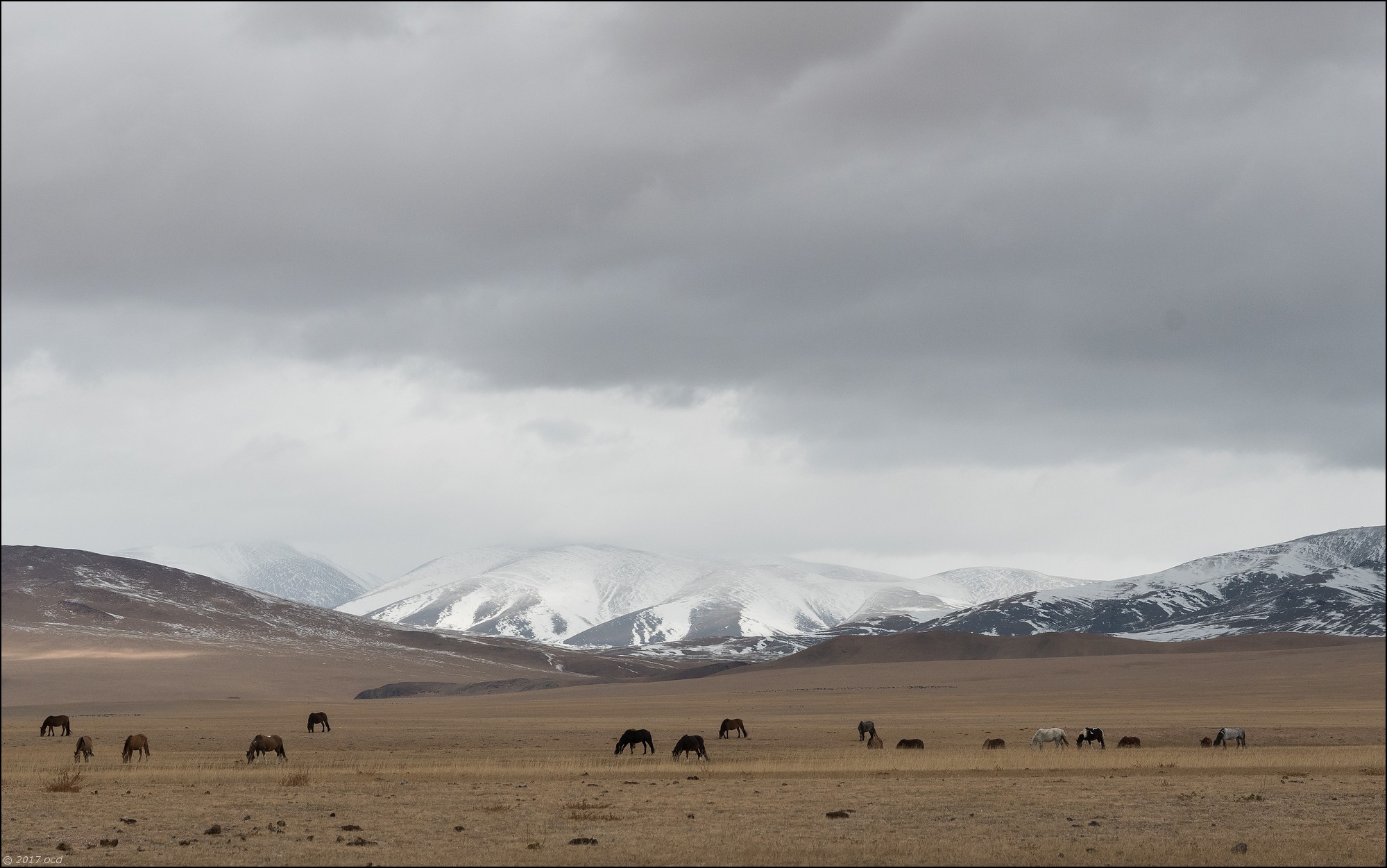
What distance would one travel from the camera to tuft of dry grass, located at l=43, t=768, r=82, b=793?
4166cm

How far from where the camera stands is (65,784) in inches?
1674

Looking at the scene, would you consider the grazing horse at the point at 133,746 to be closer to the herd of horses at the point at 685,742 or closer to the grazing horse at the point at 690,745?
the herd of horses at the point at 685,742

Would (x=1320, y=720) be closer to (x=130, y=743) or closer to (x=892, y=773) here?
(x=892, y=773)

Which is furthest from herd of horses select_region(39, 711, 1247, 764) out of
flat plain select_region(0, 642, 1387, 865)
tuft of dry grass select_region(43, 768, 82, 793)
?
tuft of dry grass select_region(43, 768, 82, 793)

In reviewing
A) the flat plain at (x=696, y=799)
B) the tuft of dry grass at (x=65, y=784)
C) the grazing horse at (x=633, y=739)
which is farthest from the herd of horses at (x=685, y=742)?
the tuft of dry grass at (x=65, y=784)

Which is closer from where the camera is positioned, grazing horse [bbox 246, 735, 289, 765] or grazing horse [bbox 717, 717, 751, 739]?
grazing horse [bbox 246, 735, 289, 765]

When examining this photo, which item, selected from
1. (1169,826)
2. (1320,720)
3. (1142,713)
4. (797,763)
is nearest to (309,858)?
(1169,826)

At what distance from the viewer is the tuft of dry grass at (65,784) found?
41656mm

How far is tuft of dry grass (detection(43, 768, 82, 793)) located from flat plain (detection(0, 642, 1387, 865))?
309mm

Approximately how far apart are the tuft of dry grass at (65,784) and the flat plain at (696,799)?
31 centimetres

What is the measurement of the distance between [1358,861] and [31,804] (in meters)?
35.8

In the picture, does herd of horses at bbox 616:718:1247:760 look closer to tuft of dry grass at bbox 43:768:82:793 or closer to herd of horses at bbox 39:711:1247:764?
herd of horses at bbox 39:711:1247:764

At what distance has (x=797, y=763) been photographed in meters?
55.1

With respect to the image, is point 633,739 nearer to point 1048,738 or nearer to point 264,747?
point 264,747
